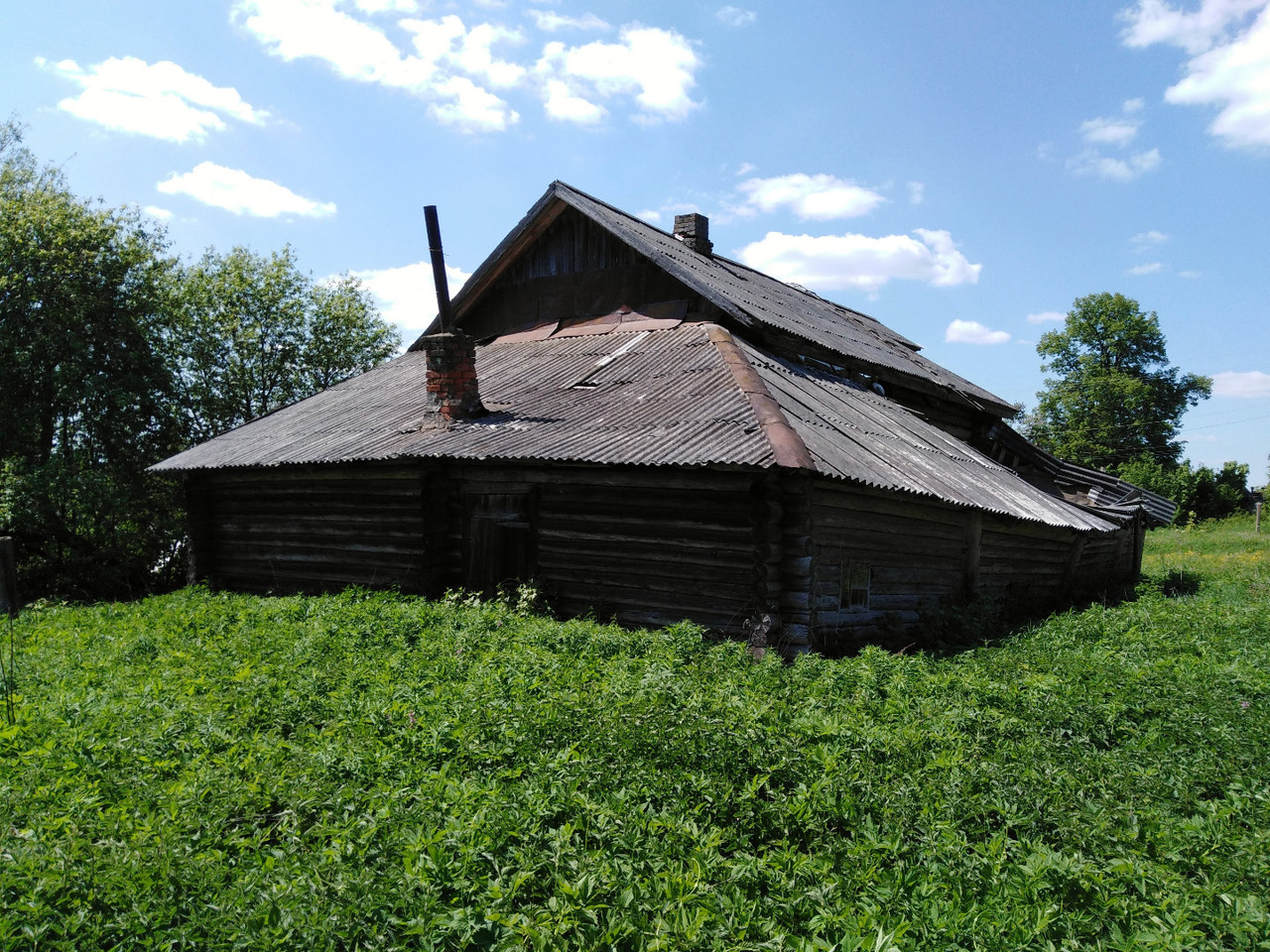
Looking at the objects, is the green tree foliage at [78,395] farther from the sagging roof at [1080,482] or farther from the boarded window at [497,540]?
the sagging roof at [1080,482]

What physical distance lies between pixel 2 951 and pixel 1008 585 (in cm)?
1275

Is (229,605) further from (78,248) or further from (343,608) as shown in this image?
(78,248)

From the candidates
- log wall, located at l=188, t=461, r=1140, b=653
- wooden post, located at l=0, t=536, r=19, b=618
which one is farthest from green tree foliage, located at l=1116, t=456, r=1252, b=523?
wooden post, located at l=0, t=536, r=19, b=618

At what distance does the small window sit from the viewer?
973 cm

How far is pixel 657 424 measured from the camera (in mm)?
9633

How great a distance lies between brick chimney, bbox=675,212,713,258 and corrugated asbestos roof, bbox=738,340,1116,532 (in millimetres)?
4925

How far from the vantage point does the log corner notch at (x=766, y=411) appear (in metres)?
8.05

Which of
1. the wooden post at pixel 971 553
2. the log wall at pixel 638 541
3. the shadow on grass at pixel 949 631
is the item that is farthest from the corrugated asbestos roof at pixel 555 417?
the wooden post at pixel 971 553

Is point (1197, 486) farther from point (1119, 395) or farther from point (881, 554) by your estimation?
point (881, 554)

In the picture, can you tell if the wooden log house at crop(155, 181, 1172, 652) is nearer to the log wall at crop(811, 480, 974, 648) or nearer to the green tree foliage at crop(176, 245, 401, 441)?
the log wall at crop(811, 480, 974, 648)

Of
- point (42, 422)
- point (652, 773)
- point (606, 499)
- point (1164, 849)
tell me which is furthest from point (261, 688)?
point (42, 422)

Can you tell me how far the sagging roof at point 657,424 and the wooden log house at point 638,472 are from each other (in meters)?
0.05

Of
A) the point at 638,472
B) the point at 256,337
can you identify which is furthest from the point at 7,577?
the point at 256,337

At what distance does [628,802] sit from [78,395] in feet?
67.8
